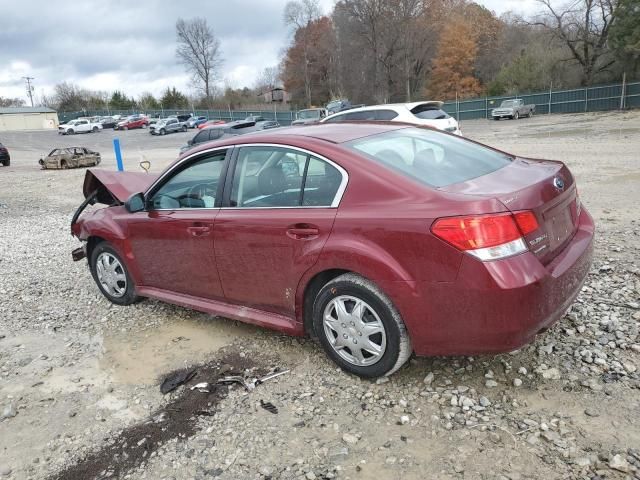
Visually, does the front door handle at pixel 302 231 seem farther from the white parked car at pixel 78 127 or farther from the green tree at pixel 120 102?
the green tree at pixel 120 102

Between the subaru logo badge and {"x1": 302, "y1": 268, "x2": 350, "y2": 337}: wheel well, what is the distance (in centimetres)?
135

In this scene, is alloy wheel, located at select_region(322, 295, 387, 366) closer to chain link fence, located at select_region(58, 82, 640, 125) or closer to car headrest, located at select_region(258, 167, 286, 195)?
car headrest, located at select_region(258, 167, 286, 195)

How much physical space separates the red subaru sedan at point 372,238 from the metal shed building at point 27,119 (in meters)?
80.5

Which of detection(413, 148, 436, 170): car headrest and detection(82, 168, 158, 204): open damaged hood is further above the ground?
Result: detection(413, 148, 436, 170): car headrest

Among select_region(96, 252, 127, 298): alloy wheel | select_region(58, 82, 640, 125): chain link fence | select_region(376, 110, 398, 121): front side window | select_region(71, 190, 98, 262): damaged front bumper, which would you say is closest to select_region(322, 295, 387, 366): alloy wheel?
select_region(96, 252, 127, 298): alloy wheel

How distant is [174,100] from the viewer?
87.9 meters

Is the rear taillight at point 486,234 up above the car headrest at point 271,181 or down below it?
below

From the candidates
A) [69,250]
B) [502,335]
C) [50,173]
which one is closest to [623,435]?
[502,335]

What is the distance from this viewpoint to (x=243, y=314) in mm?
3873

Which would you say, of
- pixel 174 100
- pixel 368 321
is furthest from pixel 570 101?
pixel 174 100

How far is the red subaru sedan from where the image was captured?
2.77 meters

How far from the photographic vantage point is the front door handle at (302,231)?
327cm

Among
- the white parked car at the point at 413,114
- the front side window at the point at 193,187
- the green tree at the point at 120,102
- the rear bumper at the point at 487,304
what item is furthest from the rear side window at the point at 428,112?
the green tree at the point at 120,102

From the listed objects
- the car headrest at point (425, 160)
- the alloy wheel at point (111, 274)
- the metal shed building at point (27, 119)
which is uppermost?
the metal shed building at point (27, 119)
